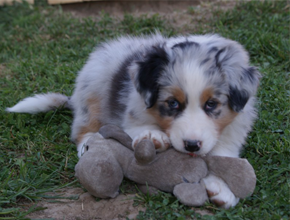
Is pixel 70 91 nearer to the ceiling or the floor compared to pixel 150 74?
nearer to the floor

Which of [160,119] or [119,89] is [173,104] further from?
[119,89]

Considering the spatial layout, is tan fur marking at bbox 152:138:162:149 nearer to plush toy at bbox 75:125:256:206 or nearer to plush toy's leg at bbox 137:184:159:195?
plush toy at bbox 75:125:256:206

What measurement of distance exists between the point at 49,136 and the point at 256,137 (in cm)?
191

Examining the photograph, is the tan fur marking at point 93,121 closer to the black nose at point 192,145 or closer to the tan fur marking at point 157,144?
the tan fur marking at point 157,144

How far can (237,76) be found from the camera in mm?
2936

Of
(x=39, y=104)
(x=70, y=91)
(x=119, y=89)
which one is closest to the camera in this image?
(x=119, y=89)

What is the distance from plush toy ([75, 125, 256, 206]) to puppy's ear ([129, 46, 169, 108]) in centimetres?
41

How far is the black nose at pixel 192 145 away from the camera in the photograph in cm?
262

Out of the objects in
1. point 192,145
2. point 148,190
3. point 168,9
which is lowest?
point 168,9

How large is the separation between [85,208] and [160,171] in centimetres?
58

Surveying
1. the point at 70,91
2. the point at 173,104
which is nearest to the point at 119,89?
the point at 173,104

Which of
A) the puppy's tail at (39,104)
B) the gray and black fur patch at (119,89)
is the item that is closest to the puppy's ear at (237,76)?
the gray and black fur patch at (119,89)

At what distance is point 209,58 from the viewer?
115 inches

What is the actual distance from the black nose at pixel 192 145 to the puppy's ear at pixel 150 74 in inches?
18.6
